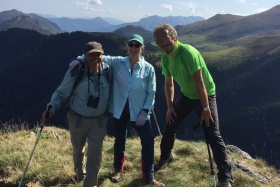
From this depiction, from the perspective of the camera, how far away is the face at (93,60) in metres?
4.86

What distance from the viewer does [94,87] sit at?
16.4ft

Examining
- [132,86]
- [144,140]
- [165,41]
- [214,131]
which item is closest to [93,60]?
[132,86]

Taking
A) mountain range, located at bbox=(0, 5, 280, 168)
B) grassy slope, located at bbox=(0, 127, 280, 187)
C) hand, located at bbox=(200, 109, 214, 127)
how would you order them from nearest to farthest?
hand, located at bbox=(200, 109, 214, 127) → grassy slope, located at bbox=(0, 127, 280, 187) → mountain range, located at bbox=(0, 5, 280, 168)

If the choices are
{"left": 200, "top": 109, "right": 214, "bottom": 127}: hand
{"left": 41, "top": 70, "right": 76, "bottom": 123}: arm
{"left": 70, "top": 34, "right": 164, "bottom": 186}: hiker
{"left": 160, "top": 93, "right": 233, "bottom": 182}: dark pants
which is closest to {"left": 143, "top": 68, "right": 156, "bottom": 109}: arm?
{"left": 70, "top": 34, "right": 164, "bottom": 186}: hiker

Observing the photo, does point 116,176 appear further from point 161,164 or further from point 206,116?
point 206,116

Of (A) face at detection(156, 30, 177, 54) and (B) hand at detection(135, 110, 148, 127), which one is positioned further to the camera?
(B) hand at detection(135, 110, 148, 127)

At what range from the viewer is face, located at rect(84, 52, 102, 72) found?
4.86 m

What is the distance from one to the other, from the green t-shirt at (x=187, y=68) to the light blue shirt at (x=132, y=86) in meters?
0.53

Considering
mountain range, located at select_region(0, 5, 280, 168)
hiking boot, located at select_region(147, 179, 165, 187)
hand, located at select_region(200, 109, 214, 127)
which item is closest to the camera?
hand, located at select_region(200, 109, 214, 127)

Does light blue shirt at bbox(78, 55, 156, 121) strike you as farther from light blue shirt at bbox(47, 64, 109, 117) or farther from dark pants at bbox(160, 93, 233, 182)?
dark pants at bbox(160, 93, 233, 182)

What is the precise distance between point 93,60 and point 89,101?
78 centimetres

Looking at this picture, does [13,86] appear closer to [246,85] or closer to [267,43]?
[246,85]

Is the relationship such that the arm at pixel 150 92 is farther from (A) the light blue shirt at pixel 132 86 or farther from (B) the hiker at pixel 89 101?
(B) the hiker at pixel 89 101

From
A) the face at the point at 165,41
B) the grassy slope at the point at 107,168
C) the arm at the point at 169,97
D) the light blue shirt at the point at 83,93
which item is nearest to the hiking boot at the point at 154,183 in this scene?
the grassy slope at the point at 107,168
